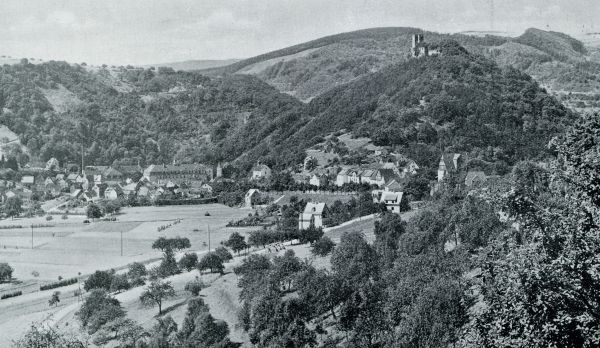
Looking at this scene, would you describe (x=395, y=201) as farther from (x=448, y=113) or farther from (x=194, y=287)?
(x=448, y=113)

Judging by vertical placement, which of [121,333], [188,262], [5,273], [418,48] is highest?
[418,48]

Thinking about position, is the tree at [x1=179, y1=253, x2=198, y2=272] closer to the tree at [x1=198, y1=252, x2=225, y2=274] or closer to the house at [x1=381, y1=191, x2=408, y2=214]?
the tree at [x1=198, y1=252, x2=225, y2=274]

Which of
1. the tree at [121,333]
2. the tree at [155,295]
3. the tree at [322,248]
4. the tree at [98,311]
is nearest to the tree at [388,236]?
the tree at [322,248]

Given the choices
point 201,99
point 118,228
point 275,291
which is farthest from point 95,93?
point 275,291

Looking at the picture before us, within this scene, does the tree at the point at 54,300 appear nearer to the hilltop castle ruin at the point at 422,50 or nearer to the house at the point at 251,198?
the house at the point at 251,198

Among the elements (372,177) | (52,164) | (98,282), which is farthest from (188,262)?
(52,164)

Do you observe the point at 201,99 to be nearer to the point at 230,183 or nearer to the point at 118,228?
the point at 230,183
